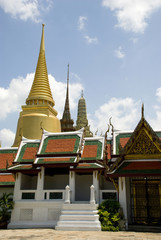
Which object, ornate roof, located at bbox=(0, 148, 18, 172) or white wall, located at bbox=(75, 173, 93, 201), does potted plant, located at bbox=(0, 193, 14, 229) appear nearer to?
ornate roof, located at bbox=(0, 148, 18, 172)

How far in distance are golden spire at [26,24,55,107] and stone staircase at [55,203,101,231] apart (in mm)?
20255

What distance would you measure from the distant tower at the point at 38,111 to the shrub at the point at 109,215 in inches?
663

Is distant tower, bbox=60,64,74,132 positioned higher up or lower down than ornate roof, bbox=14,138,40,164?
higher up

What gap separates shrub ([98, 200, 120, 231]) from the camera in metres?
12.1

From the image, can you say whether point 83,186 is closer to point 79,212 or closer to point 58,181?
point 58,181

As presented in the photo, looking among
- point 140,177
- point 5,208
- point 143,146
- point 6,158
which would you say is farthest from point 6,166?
point 143,146

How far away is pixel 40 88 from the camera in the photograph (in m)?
32.8

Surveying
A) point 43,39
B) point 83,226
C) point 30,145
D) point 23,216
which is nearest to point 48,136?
point 30,145

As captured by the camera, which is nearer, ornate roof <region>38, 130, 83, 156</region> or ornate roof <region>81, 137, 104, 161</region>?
ornate roof <region>81, 137, 104, 161</region>

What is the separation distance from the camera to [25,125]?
29.9m

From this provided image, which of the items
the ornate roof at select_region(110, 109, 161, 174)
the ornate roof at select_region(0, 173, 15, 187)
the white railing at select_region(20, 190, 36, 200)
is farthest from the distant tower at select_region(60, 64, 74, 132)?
the ornate roof at select_region(110, 109, 161, 174)

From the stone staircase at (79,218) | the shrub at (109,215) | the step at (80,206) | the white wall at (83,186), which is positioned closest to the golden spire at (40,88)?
the white wall at (83,186)

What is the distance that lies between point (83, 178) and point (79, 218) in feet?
14.0

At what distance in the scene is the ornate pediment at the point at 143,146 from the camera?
43.6 ft
